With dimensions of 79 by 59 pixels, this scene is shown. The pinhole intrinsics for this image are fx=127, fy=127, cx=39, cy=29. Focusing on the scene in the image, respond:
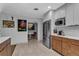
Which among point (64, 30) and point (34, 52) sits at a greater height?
point (64, 30)

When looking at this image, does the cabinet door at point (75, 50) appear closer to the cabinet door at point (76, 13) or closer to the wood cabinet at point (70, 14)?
the cabinet door at point (76, 13)

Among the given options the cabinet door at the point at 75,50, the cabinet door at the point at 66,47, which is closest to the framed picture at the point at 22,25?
the cabinet door at the point at 66,47

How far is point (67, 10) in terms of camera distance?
17.0ft

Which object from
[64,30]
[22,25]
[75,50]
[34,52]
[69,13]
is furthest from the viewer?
[22,25]

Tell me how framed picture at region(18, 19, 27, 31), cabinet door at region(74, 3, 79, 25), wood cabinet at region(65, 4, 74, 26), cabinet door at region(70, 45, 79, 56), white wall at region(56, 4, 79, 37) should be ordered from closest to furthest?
cabinet door at region(70, 45, 79, 56)
cabinet door at region(74, 3, 79, 25)
wood cabinet at region(65, 4, 74, 26)
white wall at region(56, 4, 79, 37)
framed picture at region(18, 19, 27, 31)

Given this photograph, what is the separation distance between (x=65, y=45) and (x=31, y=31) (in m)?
10.4

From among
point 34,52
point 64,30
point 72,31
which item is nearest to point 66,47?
point 72,31

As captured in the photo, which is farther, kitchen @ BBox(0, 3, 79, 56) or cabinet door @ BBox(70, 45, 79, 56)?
kitchen @ BBox(0, 3, 79, 56)

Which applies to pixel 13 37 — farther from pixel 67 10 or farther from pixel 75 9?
pixel 75 9

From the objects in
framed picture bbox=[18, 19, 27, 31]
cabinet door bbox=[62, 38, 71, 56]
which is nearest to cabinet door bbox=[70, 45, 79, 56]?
cabinet door bbox=[62, 38, 71, 56]

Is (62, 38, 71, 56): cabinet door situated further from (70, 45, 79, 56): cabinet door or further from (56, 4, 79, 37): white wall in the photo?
(56, 4, 79, 37): white wall

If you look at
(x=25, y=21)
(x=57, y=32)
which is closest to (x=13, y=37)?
(x=25, y=21)

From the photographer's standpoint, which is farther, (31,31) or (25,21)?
(31,31)

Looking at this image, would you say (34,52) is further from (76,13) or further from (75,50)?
(76,13)
